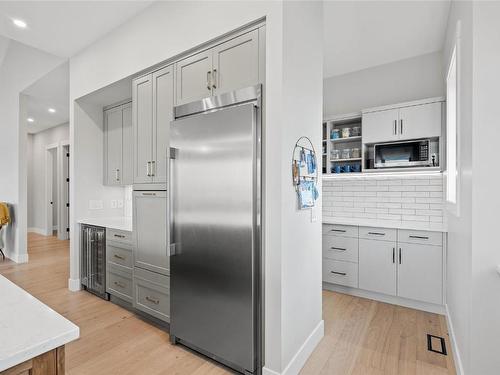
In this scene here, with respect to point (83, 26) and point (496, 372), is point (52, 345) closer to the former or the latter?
point (496, 372)

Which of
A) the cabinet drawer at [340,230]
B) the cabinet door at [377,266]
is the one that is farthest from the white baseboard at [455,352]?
the cabinet drawer at [340,230]

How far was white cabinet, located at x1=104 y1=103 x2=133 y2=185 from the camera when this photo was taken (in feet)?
11.7

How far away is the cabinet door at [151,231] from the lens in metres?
2.54

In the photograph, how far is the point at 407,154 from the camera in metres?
3.25

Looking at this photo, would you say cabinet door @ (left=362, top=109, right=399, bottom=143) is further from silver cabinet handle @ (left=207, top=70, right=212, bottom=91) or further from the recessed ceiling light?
the recessed ceiling light

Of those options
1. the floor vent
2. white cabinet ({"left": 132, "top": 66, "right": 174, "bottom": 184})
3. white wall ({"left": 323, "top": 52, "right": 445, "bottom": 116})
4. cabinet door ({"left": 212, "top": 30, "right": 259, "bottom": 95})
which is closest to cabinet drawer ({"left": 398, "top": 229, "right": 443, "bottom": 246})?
the floor vent

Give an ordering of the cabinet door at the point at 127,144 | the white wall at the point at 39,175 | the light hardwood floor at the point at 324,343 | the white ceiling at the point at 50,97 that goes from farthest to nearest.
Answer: the white wall at the point at 39,175 → the white ceiling at the point at 50,97 → the cabinet door at the point at 127,144 → the light hardwood floor at the point at 324,343

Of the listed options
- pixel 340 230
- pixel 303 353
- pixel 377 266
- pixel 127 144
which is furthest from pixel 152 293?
pixel 377 266

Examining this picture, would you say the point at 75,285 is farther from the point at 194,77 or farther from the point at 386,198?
the point at 386,198

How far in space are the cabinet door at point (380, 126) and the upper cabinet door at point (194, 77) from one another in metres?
2.24

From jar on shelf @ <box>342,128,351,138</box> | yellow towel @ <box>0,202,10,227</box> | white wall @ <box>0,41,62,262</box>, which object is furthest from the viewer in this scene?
yellow towel @ <box>0,202,10,227</box>

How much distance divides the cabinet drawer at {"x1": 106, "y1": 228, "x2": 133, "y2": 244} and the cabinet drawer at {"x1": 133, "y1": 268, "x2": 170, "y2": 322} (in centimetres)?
35

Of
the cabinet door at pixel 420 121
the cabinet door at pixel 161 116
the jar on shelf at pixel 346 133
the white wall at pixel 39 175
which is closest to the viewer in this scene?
the cabinet door at pixel 161 116

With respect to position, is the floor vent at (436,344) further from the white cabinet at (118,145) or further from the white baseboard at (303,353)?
the white cabinet at (118,145)
